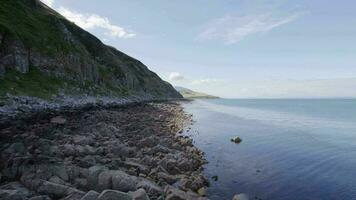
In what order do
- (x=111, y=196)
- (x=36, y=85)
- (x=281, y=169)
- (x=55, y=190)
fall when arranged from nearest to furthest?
(x=111, y=196) → (x=55, y=190) → (x=281, y=169) → (x=36, y=85)

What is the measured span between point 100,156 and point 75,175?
594cm

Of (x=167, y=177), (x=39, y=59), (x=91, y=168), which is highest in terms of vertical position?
(x=39, y=59)

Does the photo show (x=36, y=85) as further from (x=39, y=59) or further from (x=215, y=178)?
(x=215, y=178)

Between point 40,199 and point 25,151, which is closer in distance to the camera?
point 40,199

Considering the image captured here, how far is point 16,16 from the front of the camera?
3455 inches

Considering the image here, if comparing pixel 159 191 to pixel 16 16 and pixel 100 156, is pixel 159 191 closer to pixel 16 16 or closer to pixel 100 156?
pixel 100 156

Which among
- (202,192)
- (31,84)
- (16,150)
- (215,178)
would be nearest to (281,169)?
(215,178)

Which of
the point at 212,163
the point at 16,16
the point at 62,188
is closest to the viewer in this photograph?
the point at 62,188

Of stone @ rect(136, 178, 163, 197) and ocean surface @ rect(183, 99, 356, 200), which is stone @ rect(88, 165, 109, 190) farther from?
ocean surface @ rect(183, 99, 356, 200)

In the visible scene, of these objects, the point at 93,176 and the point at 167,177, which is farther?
the point at 167,177

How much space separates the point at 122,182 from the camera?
16438mm

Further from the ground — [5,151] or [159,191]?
[5,151]

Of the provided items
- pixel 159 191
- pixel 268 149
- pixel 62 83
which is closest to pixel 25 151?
pixel 159 191

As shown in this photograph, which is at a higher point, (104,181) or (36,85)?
(36,85)
